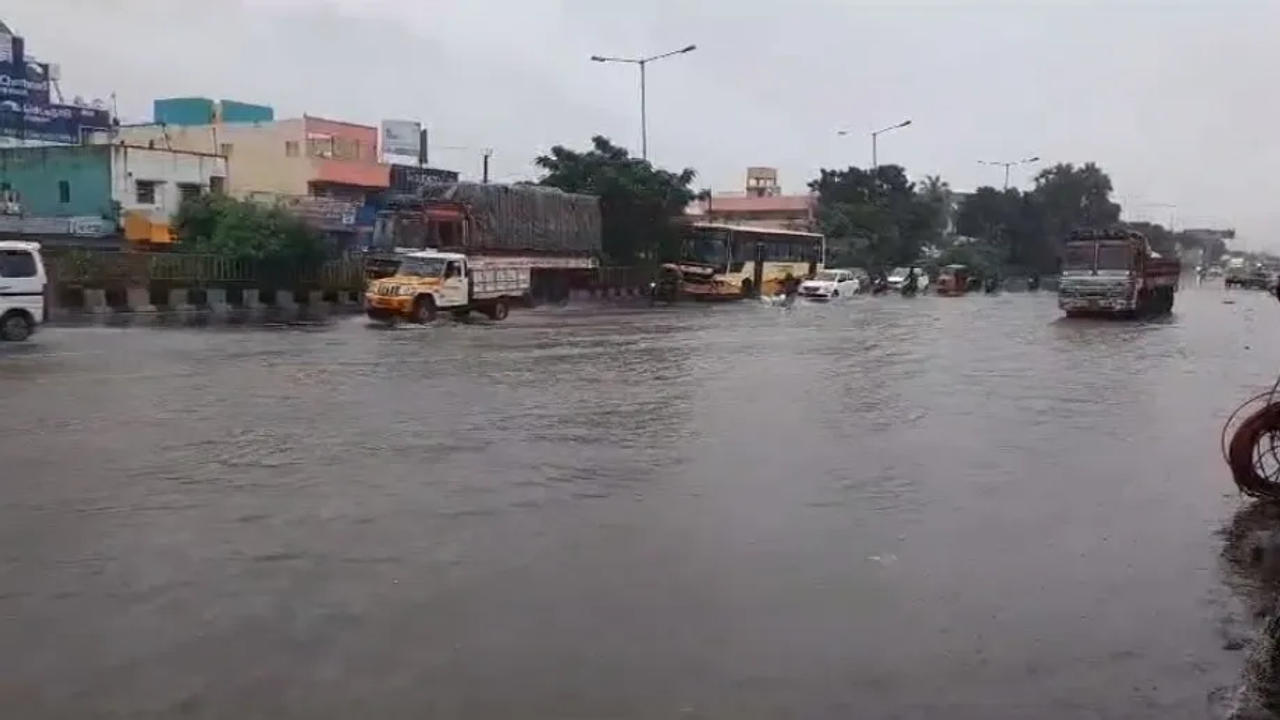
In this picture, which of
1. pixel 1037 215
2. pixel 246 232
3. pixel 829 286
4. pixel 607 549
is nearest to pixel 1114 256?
A: pixel 829 286

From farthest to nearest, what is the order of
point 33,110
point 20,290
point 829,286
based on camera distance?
point 829,286 < point 33,110 < point 20,290

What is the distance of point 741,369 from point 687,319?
15.7 m

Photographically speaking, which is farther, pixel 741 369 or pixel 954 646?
pixel 741 369

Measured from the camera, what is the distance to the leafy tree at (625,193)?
5100 centimetres

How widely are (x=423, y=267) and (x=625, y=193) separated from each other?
21911 millimetres

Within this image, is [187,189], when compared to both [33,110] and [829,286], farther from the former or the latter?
[829,286]

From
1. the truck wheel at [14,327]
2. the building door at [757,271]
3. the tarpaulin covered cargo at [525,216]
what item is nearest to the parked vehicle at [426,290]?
the tarpaulin covered cargo at [525,216]

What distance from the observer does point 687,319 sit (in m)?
34.0

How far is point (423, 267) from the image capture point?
29.9 meters

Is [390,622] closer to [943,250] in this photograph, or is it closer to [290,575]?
[290,575]

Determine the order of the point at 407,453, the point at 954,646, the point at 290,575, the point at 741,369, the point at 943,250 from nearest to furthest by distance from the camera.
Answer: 1. the point at 954,646
2. the point at 290,575
3. the point at 407,453
4. the point at 741,369
5. the point at 943,250

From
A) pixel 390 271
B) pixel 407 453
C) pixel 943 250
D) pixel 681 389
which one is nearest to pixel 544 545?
pixel 407 453

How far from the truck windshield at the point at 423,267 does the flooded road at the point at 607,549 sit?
45.9 feet

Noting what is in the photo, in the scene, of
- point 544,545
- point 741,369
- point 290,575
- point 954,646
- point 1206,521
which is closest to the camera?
point 954,646
